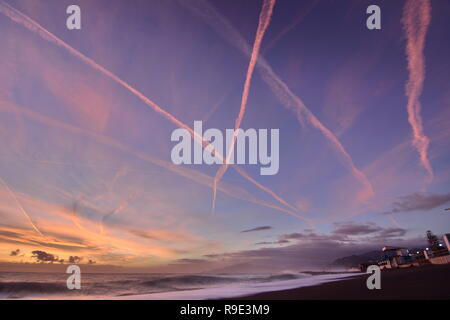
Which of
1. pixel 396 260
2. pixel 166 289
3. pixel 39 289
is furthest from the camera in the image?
pixel 396 260

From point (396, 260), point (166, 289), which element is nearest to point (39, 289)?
point (166, 289)

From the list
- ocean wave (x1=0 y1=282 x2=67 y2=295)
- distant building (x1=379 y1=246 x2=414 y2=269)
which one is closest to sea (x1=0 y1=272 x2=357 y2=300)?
ocean wave (x1=0 y1=282 x2=67 y2=295)

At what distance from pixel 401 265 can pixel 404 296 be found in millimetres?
26912

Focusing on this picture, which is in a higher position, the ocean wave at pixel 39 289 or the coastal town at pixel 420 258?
the coastal town at pixel 420 258

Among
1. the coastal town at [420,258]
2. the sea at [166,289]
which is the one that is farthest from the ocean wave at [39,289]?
the coastal town at [420,258]

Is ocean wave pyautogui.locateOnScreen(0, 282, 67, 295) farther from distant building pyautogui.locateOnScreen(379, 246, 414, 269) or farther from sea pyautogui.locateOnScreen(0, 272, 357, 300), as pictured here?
distant building pyautogui.locateOnScreen(379, 246, 414, 269)

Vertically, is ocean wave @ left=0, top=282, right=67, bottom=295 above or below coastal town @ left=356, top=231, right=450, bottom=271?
below

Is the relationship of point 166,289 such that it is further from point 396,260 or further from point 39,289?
point 396,260

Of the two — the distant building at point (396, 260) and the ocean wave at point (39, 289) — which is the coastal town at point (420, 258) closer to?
the distant building at point (396, 260)

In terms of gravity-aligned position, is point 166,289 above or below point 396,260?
below
